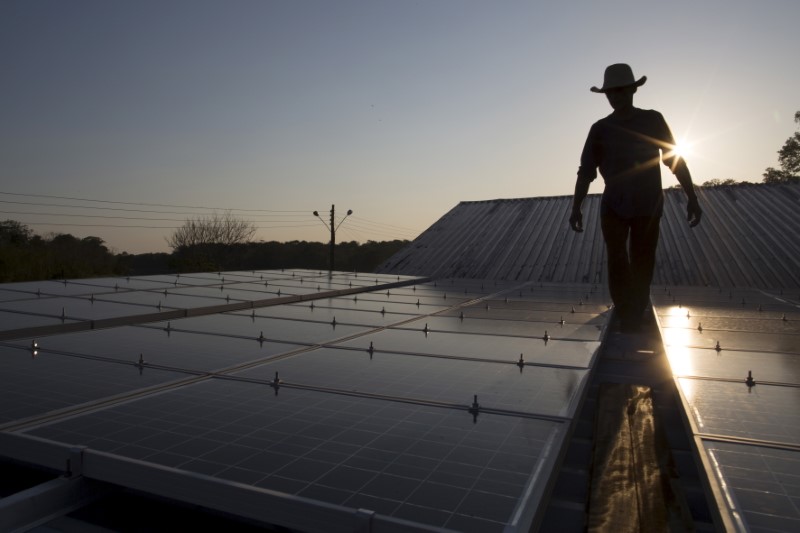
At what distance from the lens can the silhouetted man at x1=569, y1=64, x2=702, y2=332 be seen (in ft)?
24.0

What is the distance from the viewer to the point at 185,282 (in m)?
14.6

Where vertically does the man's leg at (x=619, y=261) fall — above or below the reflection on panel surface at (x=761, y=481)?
above

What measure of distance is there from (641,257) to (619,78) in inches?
91.5

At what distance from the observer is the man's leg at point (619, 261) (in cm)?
770

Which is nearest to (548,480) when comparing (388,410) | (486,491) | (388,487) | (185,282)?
(486,491)

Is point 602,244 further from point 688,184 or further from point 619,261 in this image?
point 688,184

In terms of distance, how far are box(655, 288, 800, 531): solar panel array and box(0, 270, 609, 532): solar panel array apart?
2.73ft

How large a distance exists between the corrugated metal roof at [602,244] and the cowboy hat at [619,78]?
13.5 m

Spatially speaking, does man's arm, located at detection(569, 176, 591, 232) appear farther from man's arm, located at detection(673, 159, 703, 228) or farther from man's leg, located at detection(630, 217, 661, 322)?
man's arm, located at detection(673, 159, 703, 228)

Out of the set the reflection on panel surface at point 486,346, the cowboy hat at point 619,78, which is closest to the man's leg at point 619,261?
the reflection on panel surface at point 486,346

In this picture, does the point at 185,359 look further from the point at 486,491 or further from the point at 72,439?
the point at 486,491

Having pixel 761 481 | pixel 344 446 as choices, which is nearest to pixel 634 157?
pixel 761 481

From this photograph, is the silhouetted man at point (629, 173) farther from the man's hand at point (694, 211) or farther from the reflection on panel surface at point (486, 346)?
the reflection on panel surface at point (486, 346)

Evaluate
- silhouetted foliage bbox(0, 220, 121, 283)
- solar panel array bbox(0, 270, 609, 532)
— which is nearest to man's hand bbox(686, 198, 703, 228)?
solar panel array bbox(0, 270, 609, 532)
